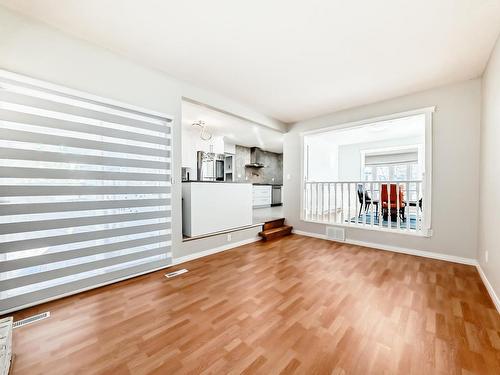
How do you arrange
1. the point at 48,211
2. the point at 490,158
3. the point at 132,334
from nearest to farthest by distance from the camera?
1. the point at 132,334
2. the point at 48,211
3. the point at 490,158

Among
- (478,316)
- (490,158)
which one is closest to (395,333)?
(478,316)

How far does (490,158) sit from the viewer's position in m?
2.25

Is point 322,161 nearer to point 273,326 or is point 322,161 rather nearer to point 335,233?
point 335,233

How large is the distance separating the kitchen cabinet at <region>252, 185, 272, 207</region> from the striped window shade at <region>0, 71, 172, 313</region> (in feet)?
16.9

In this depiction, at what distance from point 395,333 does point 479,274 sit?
208 centimetres

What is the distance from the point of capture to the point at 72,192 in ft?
6.91

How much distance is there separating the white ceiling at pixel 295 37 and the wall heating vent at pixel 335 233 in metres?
2.59

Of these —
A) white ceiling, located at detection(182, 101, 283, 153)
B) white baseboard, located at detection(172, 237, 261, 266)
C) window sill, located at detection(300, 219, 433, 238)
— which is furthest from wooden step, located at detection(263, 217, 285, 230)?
white ceiling, located at detection(182, 101, 283, 153)

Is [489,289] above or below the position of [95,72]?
below

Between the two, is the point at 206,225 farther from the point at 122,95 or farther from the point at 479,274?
the point at 479,274

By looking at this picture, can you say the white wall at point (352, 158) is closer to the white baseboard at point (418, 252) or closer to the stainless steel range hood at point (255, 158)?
the stainless steel range hood at point (255, 158)

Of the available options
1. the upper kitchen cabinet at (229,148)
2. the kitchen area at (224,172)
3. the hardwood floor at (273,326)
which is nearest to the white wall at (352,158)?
the kitchen area at (224,172)

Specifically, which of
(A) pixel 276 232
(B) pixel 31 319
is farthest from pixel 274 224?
(B) pixel 31 319

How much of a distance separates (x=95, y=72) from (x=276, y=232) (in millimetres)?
3856
